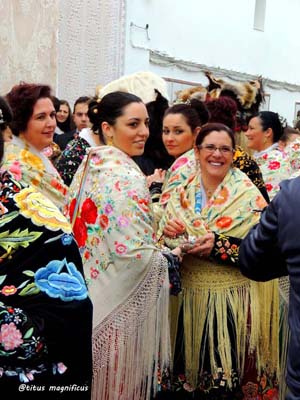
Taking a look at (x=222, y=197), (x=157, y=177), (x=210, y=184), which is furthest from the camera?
(x=157, y=177)

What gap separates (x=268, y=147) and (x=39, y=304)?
5.17 metres

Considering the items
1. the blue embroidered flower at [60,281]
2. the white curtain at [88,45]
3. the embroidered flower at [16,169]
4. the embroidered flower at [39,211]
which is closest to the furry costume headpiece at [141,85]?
the embroidered flower at [16,169]

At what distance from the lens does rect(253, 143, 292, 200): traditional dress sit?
6.61m

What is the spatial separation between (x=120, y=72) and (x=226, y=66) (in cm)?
378

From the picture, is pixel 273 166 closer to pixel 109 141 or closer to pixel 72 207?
pixel 109 141

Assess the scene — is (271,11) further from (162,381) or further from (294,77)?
(162,381)

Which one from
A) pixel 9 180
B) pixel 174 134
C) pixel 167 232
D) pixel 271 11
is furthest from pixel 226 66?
pixel 9 180

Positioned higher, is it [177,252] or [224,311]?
[177,252]

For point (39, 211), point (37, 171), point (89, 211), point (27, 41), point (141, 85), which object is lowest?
point (89, 211)

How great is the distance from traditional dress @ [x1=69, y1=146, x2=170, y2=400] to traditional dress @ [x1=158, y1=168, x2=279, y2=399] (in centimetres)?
34

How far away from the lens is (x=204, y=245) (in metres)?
3.89

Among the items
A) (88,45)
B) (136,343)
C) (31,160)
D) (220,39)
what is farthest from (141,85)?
(220,39)

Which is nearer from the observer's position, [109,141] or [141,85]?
[109,141]

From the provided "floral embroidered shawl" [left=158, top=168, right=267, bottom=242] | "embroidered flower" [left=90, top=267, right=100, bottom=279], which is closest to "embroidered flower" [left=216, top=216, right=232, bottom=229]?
"floral embroidered shawl" [left=158, top=168, right=267, bottom=242]
